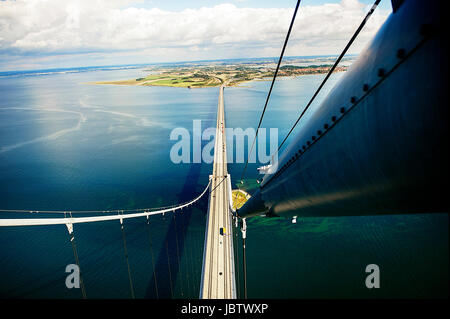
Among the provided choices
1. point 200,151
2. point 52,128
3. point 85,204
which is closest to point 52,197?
point 85,204

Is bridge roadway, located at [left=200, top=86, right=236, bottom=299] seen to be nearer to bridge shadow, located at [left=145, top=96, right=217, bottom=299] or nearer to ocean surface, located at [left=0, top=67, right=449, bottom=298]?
ocean surface, located at [left=0, top=67, right=449, bottom=298]

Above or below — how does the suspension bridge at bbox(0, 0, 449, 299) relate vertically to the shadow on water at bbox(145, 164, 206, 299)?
above

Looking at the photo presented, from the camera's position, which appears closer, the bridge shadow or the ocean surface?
the ocean surface

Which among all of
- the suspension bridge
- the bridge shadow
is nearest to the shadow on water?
the bridge shadow

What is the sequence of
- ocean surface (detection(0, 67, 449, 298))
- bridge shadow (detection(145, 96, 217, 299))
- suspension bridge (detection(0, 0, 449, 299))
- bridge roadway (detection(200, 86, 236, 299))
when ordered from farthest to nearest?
1. bridge shadow (detection(145, 96, 217, 299))
2. ocean surface (detection(0, 67, 449, 298))
3. bridge roadway (detection(200, 86, 236, 299))
4. suspension bridge (detection(0, 0, 449, 299))

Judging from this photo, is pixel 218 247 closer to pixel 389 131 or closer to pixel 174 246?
pixel 174 246

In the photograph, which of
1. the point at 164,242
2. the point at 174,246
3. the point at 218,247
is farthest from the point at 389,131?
Result: the point at 164,242
